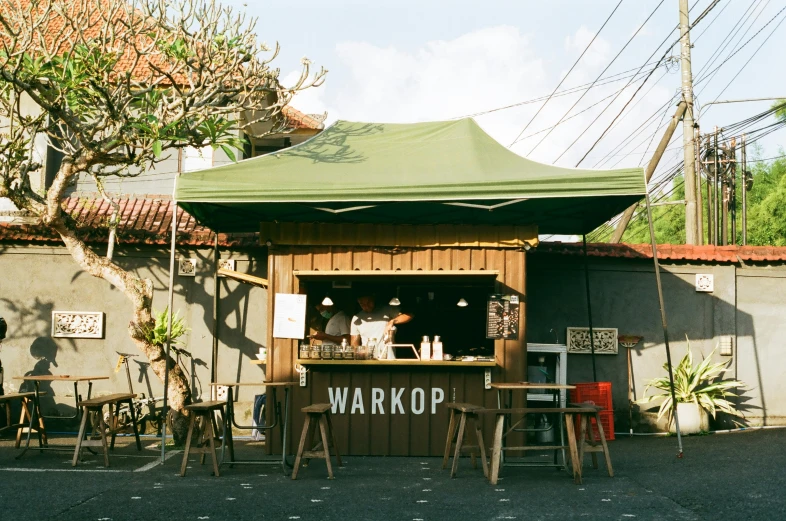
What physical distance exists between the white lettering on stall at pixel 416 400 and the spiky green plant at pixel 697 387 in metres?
3.34

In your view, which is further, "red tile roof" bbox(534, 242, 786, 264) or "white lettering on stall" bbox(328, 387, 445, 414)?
"red tile roof" bbox(534, 242, 786, 264)

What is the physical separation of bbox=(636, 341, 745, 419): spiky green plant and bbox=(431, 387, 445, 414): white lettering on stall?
3164 millimetres

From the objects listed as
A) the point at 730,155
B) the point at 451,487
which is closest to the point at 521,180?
the point at 451,487

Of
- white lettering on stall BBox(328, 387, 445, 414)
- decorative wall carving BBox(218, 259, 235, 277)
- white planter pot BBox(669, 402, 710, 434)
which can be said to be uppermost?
decorative wall carving BBox(218, 259, 235, 277)

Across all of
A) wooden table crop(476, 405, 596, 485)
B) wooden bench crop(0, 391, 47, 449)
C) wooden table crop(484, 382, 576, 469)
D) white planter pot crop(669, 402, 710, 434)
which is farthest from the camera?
white planter pot crop(669, 402, 710, 434)

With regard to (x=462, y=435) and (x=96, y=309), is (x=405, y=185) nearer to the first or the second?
(x=462, y=435)

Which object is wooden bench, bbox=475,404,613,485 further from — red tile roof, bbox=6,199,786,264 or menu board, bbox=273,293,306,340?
red tile roof, bbox=6,199,786,264

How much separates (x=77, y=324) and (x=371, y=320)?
13.4 feet

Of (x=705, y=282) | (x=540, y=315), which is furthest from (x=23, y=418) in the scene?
(x=705, y=282)

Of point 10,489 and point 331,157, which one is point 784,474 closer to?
point 331,157

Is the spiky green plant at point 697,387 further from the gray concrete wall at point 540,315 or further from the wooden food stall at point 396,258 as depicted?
the wooden food stall at point 396,258

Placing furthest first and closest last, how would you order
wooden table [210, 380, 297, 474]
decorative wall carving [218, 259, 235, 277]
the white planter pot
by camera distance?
1. decorative wall carving [218, 259, 235, 277]
2. the white planter pot
3. wooden table [210, 380, 297, 474]

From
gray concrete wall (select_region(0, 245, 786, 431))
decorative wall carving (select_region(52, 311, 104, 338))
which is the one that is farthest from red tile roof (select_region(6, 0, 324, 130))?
decorative wall carving (select_region(52, 311, 104, 338))

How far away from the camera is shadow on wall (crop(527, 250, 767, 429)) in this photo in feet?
40.0
